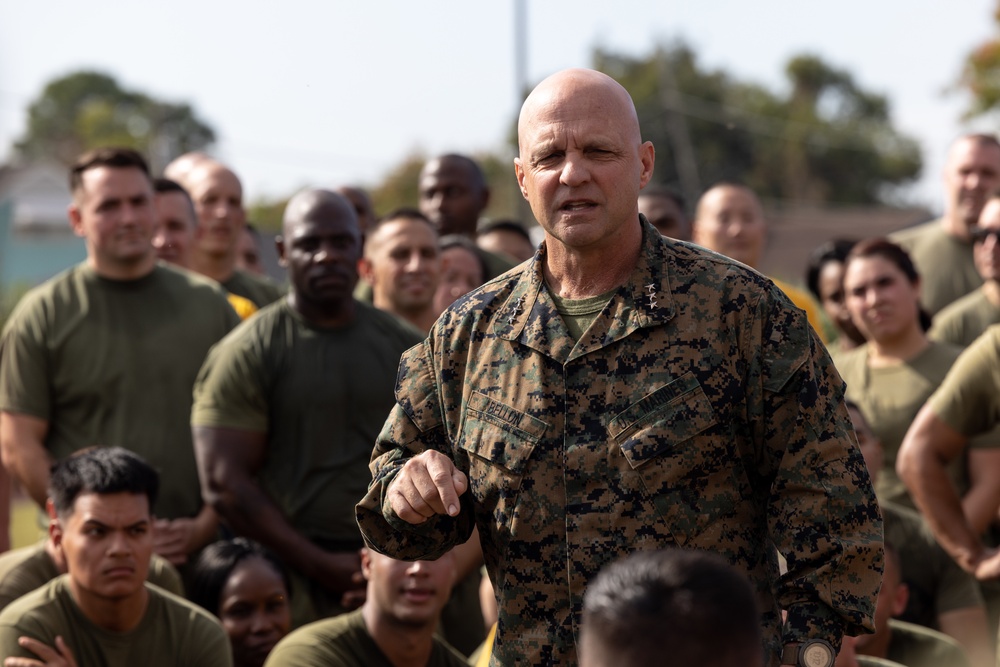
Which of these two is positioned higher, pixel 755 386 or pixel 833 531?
pixel 755 386

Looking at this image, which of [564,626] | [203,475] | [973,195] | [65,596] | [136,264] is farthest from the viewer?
[973,195]

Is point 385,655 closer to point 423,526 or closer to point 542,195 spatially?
point 423,526

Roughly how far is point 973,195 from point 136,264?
14.6 ft

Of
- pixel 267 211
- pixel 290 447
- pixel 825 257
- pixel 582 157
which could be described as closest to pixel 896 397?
pixel 825 257

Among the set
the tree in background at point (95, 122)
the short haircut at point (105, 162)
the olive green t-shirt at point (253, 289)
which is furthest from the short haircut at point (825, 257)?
the tree in background at point (95, 122)

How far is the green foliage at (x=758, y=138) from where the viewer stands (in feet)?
188

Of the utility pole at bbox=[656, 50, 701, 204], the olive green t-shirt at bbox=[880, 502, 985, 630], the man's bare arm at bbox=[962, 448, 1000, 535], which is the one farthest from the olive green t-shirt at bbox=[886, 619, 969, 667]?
the utility pole at bbox=[656, 50, 701, 204]

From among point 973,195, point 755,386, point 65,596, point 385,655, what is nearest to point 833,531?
point 755,386

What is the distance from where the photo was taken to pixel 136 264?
7047mm

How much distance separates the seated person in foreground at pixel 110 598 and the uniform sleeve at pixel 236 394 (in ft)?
1.51

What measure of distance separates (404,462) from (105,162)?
4013mm

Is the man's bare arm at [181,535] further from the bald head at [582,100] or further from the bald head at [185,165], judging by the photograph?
the bald head at [582,100]

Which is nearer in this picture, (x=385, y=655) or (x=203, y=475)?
A: (x=385, y=655)

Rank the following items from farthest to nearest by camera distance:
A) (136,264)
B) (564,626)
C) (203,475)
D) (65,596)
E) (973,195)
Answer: (973,195) → (136,264) → (203,475) → (65,596) → (564,626)
